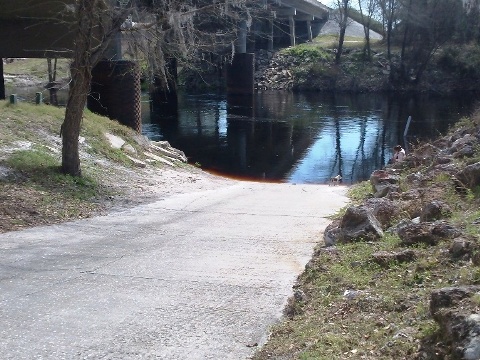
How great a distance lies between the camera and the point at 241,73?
5666 cm

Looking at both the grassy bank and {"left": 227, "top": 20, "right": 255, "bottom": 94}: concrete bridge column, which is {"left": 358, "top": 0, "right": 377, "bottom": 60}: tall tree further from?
the grassy bank

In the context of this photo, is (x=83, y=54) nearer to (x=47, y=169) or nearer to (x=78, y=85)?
(x=78, y=85)

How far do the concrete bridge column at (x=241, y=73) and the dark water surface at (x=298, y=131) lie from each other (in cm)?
249

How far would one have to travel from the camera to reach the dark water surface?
92.0 ft

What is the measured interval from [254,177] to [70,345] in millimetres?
20025

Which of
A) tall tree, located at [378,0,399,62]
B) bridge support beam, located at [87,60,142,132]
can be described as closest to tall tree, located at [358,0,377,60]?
tall tree, located at [378,0,399,62]

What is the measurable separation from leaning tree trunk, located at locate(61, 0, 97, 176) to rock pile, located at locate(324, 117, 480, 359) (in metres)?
5.54

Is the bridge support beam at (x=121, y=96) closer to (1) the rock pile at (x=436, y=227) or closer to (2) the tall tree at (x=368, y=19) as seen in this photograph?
(1) the rock pile at (x=436, y=227)

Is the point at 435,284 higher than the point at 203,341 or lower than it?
higher

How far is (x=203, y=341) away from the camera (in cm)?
620

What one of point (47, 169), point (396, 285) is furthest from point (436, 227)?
point (47, 169)

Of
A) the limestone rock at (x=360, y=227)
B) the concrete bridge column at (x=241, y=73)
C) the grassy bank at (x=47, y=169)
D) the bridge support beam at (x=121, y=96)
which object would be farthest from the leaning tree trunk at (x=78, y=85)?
the concrete bridge column at (x=241, y=73)

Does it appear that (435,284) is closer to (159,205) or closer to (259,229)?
(259,229)

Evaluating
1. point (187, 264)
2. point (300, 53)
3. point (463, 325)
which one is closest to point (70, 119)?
point (187, 264)
